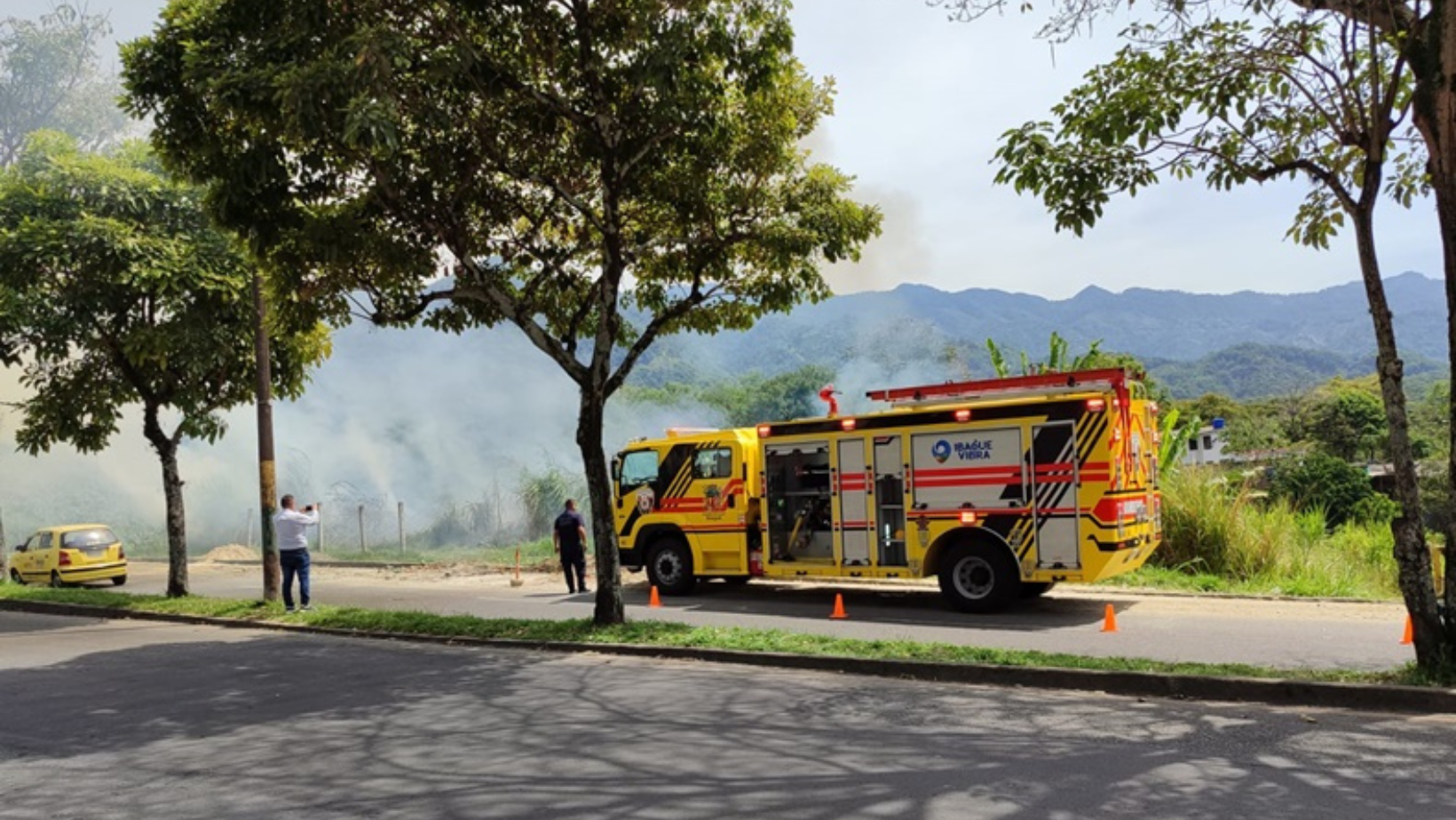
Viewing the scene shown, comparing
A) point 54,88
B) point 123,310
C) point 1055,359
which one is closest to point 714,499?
point 1055,359

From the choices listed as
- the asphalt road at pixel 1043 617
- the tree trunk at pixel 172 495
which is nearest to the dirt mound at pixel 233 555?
the asphalt road at pixel 1043 617

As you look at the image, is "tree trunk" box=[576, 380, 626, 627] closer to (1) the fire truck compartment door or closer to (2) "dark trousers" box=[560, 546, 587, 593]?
(1) the fire truck compartment door

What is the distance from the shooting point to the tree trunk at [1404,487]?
7.13 meters

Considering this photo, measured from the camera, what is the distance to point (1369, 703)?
6.85 m

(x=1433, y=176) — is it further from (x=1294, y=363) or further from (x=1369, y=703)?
(x=1294, y=363)

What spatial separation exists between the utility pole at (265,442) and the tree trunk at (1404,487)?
41.8 feet

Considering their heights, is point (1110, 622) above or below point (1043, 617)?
above

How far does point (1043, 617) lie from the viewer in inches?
489

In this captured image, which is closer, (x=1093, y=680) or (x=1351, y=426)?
(x=1093, y=680)

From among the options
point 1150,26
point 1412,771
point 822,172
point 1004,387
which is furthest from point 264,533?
point 1412,771

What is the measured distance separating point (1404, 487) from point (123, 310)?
53.7ft

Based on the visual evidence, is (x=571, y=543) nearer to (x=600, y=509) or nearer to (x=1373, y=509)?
(x=600, y=509)

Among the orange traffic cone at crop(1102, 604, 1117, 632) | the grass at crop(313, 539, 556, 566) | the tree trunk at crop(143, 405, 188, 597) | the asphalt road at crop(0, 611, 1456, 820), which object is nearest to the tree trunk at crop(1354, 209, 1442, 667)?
the asphalt road at crop(0, 611, 1456, 820)

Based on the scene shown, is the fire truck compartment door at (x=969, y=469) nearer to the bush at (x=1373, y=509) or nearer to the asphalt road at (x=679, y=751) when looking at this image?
the asphalt road at (x=679, y=751)
